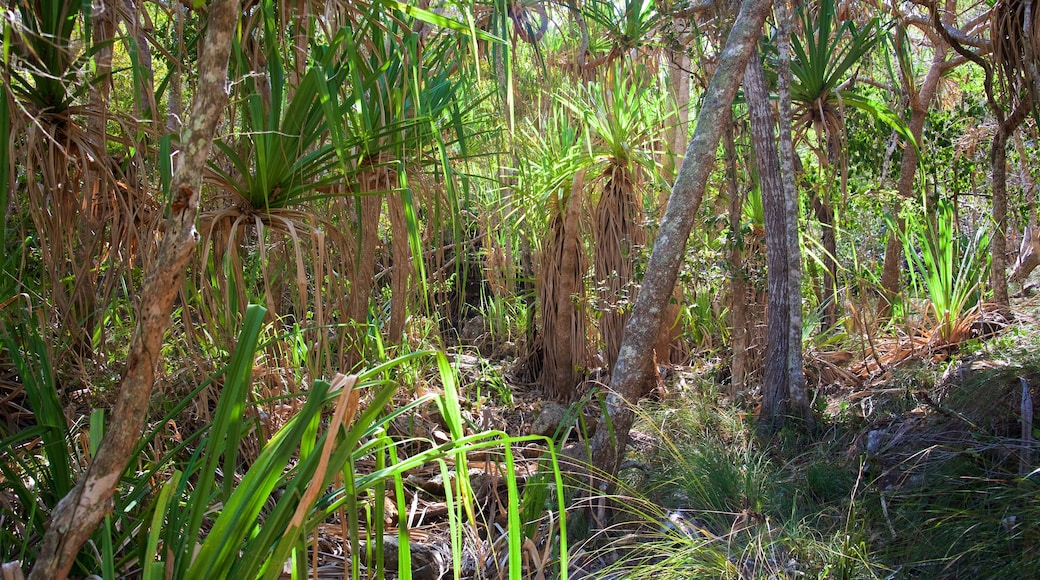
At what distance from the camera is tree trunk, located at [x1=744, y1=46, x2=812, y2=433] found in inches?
170

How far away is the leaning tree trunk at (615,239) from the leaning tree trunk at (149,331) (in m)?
4.20

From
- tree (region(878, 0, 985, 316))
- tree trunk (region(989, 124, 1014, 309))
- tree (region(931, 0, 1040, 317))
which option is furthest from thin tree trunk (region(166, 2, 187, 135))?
tree (region(878, 0, 985, 316))

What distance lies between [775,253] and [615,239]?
1.57m

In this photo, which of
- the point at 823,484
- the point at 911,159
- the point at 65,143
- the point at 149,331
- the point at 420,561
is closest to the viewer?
the point at 149,331

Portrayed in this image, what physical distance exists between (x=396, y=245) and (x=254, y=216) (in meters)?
0.83

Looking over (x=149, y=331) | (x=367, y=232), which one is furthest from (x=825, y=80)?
(x=149, y=331)

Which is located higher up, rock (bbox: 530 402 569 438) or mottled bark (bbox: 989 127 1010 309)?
mottled bark (bbox: 989 127 1010 309)

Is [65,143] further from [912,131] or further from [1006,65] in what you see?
[912,131]

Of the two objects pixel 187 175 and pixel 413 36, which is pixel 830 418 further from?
pixel 187 175

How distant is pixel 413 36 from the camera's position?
2439 mm

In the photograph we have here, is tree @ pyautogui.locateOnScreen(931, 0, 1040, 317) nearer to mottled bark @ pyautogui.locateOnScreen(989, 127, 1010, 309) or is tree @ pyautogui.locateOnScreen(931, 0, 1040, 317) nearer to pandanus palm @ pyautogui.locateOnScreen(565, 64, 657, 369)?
mottled bark @ pyautogui.locateOnScreen(989, 127, 1010, 309)

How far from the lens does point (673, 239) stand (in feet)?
10.4

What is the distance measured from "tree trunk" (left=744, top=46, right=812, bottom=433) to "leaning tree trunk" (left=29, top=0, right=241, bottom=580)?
3.34 m

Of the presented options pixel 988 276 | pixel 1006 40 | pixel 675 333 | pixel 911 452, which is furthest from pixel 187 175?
pixel 988 276
